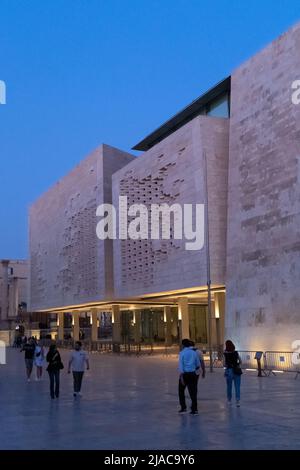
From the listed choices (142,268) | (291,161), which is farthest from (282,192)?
(142,268)

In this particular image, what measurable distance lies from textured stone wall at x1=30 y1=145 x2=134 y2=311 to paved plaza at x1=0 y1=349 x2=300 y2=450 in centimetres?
3072

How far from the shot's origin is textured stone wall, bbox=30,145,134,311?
162 feet

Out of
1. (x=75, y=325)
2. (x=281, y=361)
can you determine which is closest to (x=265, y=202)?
(x=281, y=361)

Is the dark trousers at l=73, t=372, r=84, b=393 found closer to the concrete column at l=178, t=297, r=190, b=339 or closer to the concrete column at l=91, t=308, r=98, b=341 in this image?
the concrete column at l=178, t=297, r=190, b=339

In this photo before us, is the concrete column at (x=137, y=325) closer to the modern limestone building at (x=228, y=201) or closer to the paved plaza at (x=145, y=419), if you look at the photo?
the modern limestone building at (x=228, y=201)

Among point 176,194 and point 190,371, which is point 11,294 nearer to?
point 176,194

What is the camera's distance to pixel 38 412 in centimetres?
1275

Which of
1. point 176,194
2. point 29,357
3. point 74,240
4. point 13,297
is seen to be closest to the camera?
point 29,357

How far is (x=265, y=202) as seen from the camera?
2761cm

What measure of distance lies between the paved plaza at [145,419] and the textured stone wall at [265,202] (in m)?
7.31

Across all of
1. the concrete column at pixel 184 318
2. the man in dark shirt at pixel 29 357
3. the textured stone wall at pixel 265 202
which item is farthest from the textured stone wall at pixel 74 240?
the man in dark shirt at pixel 29 357

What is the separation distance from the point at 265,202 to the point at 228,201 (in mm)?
3836
